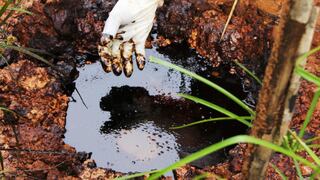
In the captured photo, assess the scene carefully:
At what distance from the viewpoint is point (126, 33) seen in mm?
2111

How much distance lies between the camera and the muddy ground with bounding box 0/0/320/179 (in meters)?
1.55

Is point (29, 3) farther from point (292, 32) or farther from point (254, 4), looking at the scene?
point (292, 32)

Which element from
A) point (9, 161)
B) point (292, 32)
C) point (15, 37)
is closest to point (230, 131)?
point (9, 161)

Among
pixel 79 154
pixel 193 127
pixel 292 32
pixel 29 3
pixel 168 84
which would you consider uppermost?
pixel 29 3

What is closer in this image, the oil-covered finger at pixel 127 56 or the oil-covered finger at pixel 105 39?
the oil-covered finger at pixel 105 39

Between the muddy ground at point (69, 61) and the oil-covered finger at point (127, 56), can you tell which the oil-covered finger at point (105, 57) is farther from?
the muddy ground at point (69, 61)

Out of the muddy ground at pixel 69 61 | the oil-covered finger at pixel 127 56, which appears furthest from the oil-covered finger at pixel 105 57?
the muddy ground at pixel 69 61

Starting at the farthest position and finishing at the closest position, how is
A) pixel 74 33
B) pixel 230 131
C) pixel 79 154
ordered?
pixel 74 33 → pixel 230 131 → pixel 79 154

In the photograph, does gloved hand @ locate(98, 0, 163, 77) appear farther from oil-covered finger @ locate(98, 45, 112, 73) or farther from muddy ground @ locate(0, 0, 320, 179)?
muddy ground @ locate(0, 0, 320, 179)

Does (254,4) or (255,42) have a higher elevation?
(254,4)

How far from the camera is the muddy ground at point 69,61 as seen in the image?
5.08 ft

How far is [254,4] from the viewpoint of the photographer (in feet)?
7.48

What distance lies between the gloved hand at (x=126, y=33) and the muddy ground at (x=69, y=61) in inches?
11.6

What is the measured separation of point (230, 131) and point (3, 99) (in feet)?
3.64
